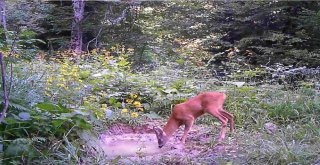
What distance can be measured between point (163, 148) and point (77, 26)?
957 cm

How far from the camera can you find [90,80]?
682 cm

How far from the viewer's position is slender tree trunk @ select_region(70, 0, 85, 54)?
13.2 m

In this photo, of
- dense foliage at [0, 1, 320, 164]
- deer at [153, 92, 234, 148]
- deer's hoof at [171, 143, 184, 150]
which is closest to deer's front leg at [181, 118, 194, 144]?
deer at [153, 92, 234, 148]

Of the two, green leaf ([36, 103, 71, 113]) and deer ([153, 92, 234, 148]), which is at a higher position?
green leaf ([36, 103, 71, 113])

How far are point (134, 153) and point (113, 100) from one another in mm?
1678

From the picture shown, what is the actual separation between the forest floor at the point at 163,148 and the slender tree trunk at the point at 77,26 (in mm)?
8391

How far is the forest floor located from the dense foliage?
0.10 metres

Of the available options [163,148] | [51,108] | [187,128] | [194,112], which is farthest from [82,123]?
[194,112]

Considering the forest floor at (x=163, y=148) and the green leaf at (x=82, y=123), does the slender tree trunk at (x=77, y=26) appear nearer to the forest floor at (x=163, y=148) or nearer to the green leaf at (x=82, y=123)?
the forest floor at (x=163, y=148)

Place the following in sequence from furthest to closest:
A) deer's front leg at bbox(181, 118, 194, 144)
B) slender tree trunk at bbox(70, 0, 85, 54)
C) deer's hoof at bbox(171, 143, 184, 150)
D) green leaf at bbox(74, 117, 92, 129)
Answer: slender tree trunk at bbox(70, 0, 85, 54), deer's front leg at bbox(181, 118, 194, 144), deer's hoof at bbox(171, 143, 184, 150), green leaf at bbox(74, 117, 92, 129)

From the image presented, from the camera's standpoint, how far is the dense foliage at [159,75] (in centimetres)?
366

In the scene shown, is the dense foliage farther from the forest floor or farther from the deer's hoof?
the deer's hoof

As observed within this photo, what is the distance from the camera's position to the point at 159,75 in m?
7.86

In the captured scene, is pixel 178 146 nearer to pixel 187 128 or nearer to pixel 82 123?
pixel 187 128
